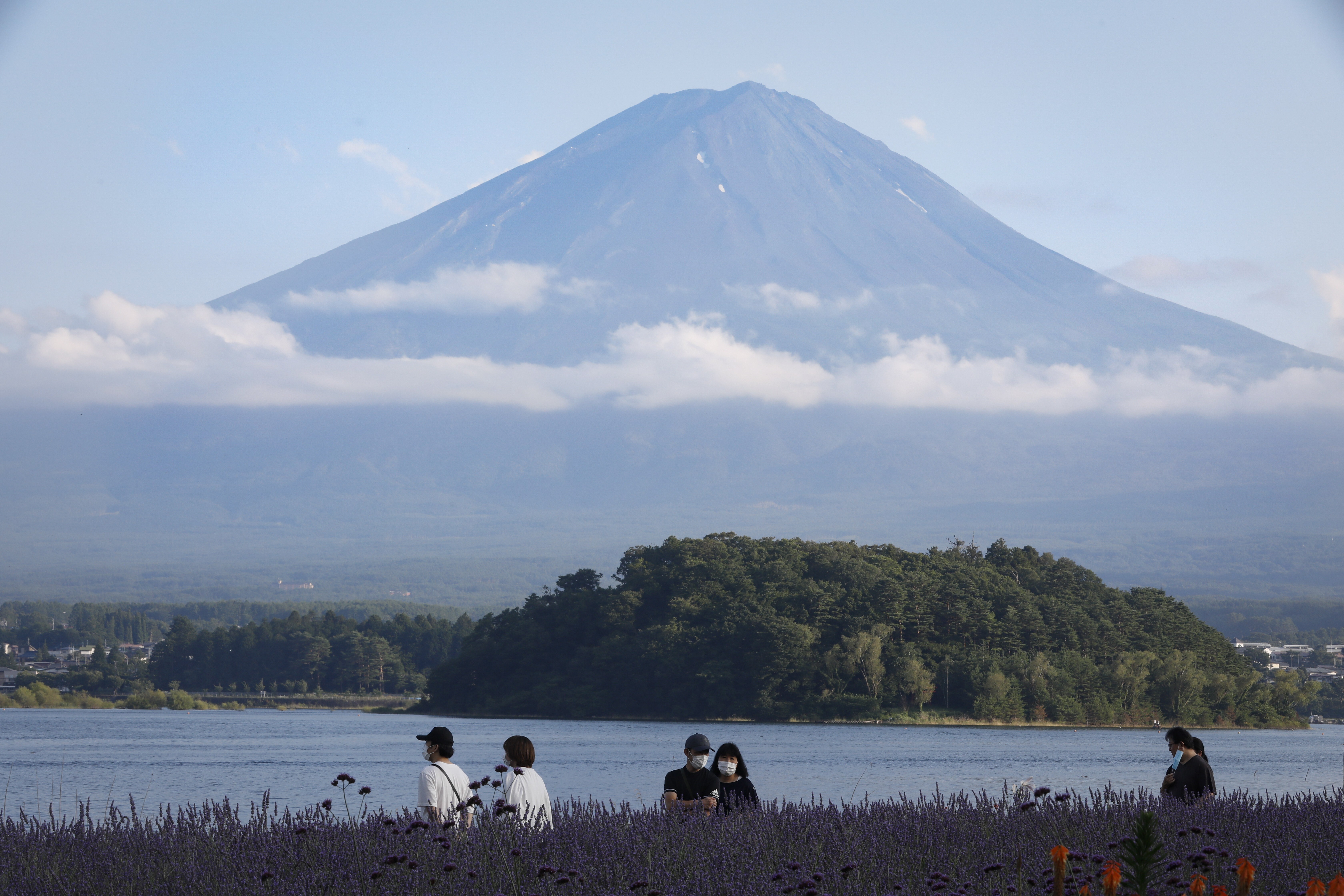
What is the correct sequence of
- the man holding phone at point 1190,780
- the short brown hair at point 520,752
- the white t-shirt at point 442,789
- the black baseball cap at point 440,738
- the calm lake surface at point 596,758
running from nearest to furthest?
the white t-shirt at point 442,789, the black baseball cap at point 440,738, the short brown hair at point 520,752, the man holding phone at point 1190,780, the calm lake surface at point 596,758

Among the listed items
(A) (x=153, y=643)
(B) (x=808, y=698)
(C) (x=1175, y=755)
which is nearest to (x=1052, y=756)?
(B) (x=808, y=698)

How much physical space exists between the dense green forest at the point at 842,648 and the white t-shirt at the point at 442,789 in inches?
2882

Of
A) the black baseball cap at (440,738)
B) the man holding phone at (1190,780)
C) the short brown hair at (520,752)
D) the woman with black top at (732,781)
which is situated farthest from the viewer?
the man holding phone at (1190,780)

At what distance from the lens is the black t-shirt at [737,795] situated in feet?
35.6

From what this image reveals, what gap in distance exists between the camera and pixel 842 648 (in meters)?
84.2

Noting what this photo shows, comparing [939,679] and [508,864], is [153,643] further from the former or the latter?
[508,864]

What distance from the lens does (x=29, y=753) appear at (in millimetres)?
53531

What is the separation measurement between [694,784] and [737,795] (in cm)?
39

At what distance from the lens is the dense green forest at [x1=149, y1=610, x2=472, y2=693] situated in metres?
122

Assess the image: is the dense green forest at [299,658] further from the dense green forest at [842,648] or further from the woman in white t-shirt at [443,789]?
the woman in white t-shirt at [443,789]

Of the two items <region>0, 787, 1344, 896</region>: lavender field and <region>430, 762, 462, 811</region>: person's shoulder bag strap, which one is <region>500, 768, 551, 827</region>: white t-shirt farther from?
<region>430, 762, 462, 811</region>: person's shoulder bag strap

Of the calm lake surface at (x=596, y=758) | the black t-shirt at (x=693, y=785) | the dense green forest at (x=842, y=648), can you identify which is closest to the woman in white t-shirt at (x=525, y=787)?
the black t-shirt at (x=693, y=785)

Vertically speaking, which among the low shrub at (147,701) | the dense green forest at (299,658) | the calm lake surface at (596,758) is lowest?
the low shrub at (147,701)

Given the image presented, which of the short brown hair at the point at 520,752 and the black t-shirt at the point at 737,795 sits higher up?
the short brown hair at the point at 520,752
